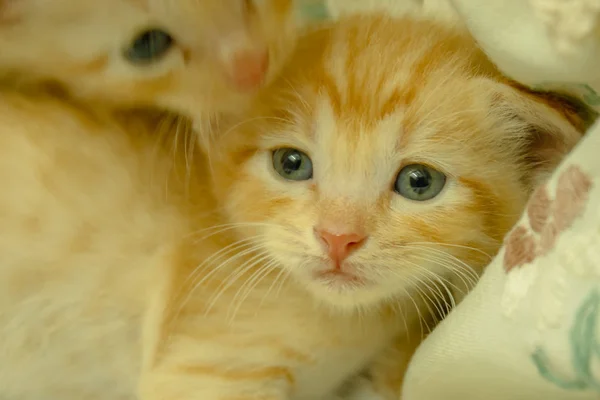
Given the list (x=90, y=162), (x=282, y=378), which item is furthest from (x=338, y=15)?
(x=282, y=378)

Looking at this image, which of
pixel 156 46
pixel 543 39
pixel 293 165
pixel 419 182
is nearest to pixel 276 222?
pixel 293 165

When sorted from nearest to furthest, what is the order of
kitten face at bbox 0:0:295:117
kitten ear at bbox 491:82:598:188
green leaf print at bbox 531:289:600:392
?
green leaf print at bbox 531:289:600:392 → kitten ear at bbox 491:82:598:188 → kitten face at bbox 0:0:295:117

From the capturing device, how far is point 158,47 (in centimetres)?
95

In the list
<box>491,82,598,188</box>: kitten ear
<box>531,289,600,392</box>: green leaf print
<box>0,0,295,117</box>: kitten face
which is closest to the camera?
<box>531,289,600,392</box>: green leaf print

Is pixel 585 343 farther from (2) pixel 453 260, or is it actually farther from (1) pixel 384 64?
(1) pixel 384 64

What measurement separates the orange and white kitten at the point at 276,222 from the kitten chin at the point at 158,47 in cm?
6

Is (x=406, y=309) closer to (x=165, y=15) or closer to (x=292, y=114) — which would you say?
(x=292, y=114)

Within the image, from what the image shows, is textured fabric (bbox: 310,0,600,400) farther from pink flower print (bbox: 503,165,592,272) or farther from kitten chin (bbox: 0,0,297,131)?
kitten chin (bbox: 0,0,297,131)

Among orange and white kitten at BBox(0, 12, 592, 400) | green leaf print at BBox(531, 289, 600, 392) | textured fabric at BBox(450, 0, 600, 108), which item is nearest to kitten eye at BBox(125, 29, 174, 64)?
orange and white kitten at BBox(0, 12, 592, 400)

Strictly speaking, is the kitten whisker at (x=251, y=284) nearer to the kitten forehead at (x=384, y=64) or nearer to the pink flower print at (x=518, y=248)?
the kitten forehead at (x=384, y=64)

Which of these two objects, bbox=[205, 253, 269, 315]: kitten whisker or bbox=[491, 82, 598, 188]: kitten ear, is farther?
bbox=[205, 253, 269, 315]: kitten whisker

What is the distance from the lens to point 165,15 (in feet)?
3.02

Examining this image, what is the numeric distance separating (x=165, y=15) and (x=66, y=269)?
1.32 ft

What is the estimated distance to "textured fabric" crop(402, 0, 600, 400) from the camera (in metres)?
0.63
